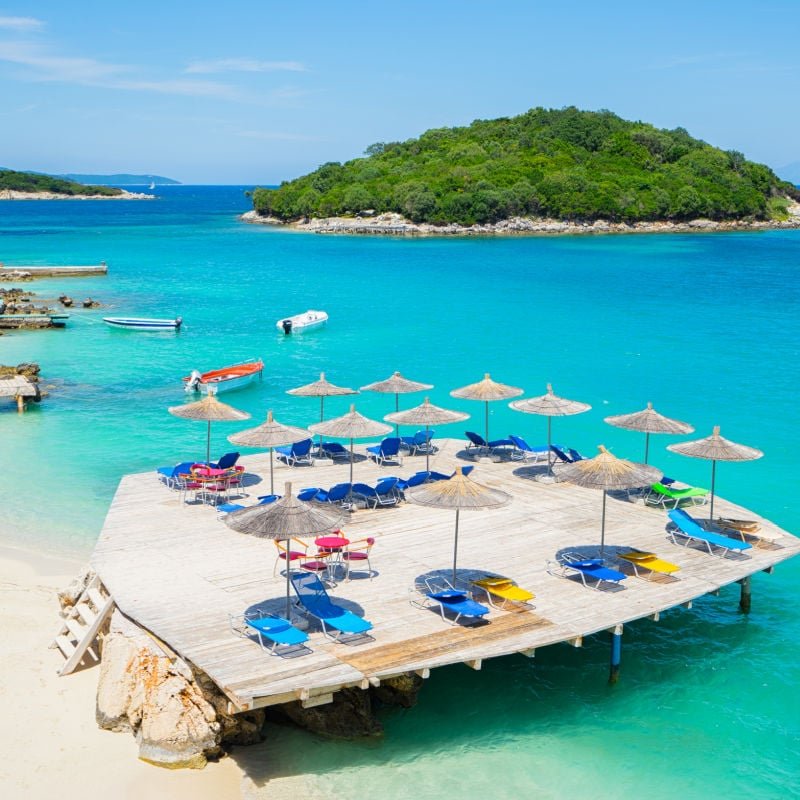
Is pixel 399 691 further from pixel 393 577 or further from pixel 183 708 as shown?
pixel 183 708

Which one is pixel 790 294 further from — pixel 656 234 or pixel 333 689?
pixel 333 689

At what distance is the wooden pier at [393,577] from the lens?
1238cm

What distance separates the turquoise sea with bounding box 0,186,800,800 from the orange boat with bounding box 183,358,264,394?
26.2 inches

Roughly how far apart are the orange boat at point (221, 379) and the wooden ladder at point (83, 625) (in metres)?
18.3

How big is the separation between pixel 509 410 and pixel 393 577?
17.0 metres

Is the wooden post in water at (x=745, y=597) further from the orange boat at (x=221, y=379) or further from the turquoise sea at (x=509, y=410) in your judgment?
the orange boat at (x=221, y=379)

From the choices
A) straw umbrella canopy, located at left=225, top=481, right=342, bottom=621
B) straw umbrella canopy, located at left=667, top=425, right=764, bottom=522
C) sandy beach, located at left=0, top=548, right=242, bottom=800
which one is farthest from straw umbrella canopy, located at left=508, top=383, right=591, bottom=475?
sandy beach, located at left=0, top=548, right=242, bottom=800

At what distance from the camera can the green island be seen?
377 feet

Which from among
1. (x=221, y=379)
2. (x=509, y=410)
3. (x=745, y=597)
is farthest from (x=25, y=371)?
(x=745, y=597)

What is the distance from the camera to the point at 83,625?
575 inches

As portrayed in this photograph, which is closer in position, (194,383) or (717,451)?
(717,451)

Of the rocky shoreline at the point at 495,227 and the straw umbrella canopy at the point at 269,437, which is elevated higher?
the rocky shoreline at the point at 495,227

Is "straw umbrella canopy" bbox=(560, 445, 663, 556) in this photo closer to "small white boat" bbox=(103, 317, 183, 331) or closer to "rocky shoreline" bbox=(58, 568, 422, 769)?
"rocky shoreline" bbox=(58, 568, 422, 769)

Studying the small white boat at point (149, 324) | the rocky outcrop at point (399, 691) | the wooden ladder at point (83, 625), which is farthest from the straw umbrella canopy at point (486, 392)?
the small white boat at point (149, 324)
